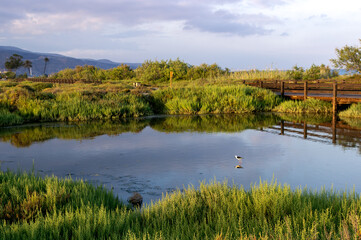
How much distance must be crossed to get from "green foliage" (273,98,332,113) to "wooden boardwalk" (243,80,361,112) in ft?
1.36

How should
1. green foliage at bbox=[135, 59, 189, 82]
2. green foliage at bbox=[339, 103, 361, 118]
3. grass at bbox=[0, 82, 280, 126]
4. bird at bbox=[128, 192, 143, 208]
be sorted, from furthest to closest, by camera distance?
green foliage at bbox=[135, 59, 189, 82]
green foliage at bbox=[339, 103, 361, 118]
grass at bbox=[0, 82, 280, 126]
bird at bbox=[128, 192, 143, 208]

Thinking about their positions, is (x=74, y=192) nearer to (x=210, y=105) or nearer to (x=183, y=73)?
(x=210, y=105)

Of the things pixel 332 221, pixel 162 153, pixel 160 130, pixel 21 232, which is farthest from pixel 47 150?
pixel 332 221

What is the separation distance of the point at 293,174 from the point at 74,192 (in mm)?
5268

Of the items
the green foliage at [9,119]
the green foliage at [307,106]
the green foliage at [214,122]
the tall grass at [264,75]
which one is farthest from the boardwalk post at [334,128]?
the tall grass at [264,75]

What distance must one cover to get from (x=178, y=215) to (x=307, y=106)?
62.3ft

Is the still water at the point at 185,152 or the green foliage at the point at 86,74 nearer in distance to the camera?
the still water at the point at 185,152

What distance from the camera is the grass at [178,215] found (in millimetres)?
4965

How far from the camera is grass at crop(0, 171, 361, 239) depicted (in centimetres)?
496

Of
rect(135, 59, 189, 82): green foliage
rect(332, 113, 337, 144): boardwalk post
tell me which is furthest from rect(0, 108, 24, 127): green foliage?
rect(135, 59, 189, 82): green foliage

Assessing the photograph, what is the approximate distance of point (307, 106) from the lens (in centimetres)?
2288

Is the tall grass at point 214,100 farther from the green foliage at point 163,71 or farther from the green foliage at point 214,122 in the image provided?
the green foliage at point 163,71

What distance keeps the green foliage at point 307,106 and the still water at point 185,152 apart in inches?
142

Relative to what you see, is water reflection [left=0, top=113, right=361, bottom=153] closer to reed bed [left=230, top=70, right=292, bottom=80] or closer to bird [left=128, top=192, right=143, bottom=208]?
bird [left=128, top=192, right=143, bottom=208]
